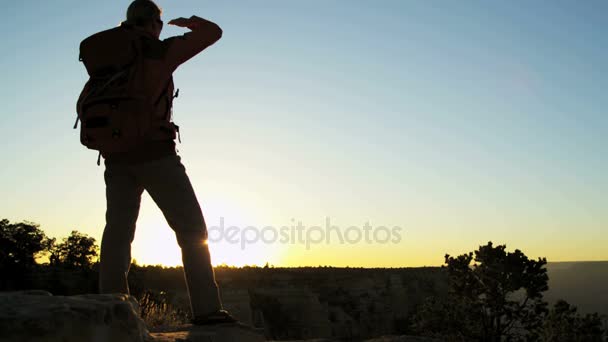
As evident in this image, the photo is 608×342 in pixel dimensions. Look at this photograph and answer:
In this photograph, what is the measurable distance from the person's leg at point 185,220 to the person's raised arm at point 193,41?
0.65 meters

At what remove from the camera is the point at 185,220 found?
338 cm

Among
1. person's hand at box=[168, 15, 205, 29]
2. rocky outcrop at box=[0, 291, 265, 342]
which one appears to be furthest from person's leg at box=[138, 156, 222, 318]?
person's hand at box=[168, 15, 205, 29]

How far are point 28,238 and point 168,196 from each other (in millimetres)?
30413

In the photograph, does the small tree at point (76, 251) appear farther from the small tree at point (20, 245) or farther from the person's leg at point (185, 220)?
the person's leg at point (185, 220)

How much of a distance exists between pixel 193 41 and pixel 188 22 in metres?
0.23

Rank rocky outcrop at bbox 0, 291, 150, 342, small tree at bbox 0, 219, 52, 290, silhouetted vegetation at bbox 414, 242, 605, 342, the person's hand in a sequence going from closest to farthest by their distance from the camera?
1. rocky outcrop at bbox 0, 291, 150, 342
2. the person's hand
3. silhouetted vegetation at bbox 414, 242, 605, 342
4. small tree at bbox 0, 219, 52, 290

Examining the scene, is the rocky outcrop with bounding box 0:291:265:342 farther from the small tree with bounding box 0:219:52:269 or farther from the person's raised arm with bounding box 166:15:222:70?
the small tree with bounding box 0:219:52:269

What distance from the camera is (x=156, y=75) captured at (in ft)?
11.1

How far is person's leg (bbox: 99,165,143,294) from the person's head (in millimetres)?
984

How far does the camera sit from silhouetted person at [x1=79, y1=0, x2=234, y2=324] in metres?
3.35

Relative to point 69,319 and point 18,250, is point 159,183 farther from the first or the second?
point 18,250

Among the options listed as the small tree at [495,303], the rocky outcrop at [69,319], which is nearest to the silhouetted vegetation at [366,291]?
the small tree at [495,303]

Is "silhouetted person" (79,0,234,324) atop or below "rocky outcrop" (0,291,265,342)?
atop

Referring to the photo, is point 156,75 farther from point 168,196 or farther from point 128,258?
point 128,258
